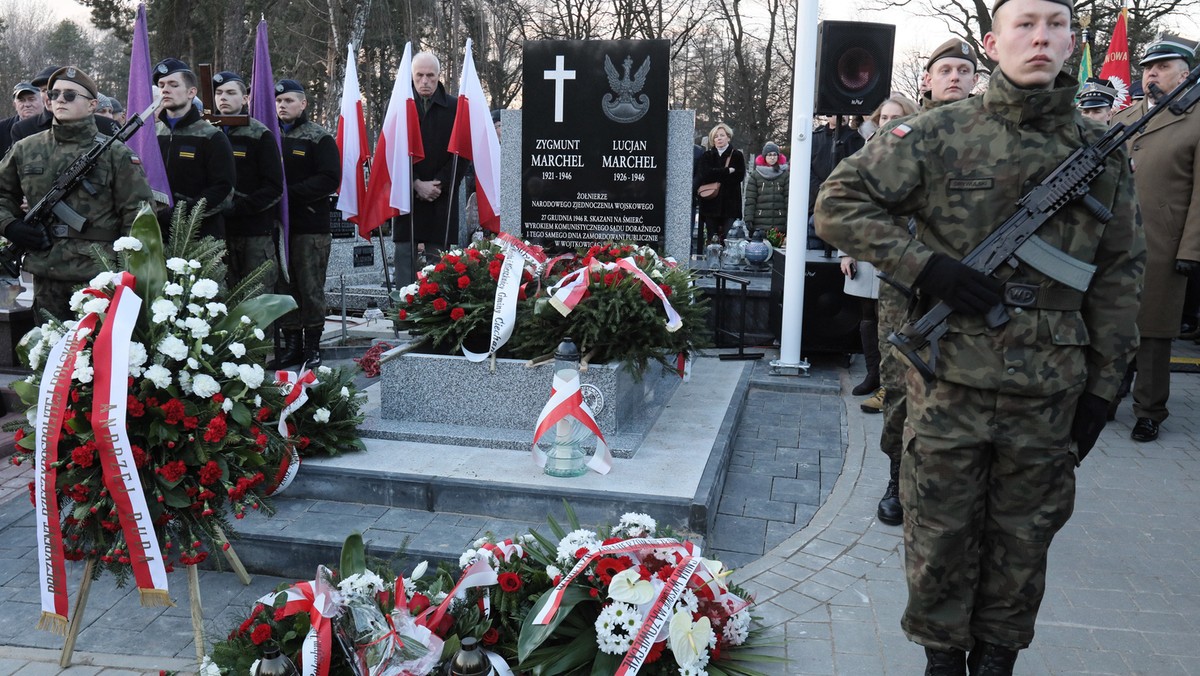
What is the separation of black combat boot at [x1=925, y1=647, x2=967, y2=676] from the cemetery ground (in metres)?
0.43

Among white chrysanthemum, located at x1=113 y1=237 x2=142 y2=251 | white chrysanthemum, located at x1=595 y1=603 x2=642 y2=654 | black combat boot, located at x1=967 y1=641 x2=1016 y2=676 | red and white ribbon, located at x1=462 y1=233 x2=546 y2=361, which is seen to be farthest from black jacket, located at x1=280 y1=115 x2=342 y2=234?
black combat boot, located at x1=967 y1=641 x2=1016 y2=676

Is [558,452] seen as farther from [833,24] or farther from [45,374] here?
[833,24]

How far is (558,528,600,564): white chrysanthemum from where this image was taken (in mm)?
3379

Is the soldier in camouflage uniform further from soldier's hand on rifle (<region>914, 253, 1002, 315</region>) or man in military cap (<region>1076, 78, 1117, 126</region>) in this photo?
man in military cap (<region>1076, 78, 1117, 126</region>)

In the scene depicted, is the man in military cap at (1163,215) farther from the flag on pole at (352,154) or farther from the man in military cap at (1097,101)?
the flag on pole at (352,154)

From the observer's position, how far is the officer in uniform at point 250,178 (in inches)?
285

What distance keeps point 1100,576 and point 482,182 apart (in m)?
6.11

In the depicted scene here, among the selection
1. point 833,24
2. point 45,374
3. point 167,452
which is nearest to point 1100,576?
point 167,452

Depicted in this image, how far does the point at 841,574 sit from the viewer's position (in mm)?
4203

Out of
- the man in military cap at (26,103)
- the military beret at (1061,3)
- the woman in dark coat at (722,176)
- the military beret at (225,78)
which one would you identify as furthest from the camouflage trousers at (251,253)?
the woman in dark coat at (722,176)

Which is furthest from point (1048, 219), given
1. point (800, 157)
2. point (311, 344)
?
point (311, 344)

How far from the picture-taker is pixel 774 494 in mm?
5168

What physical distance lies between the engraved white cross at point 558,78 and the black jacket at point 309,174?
74.8 inches

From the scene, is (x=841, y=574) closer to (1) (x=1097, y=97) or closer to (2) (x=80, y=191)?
(1) (x=1097, y=97)
